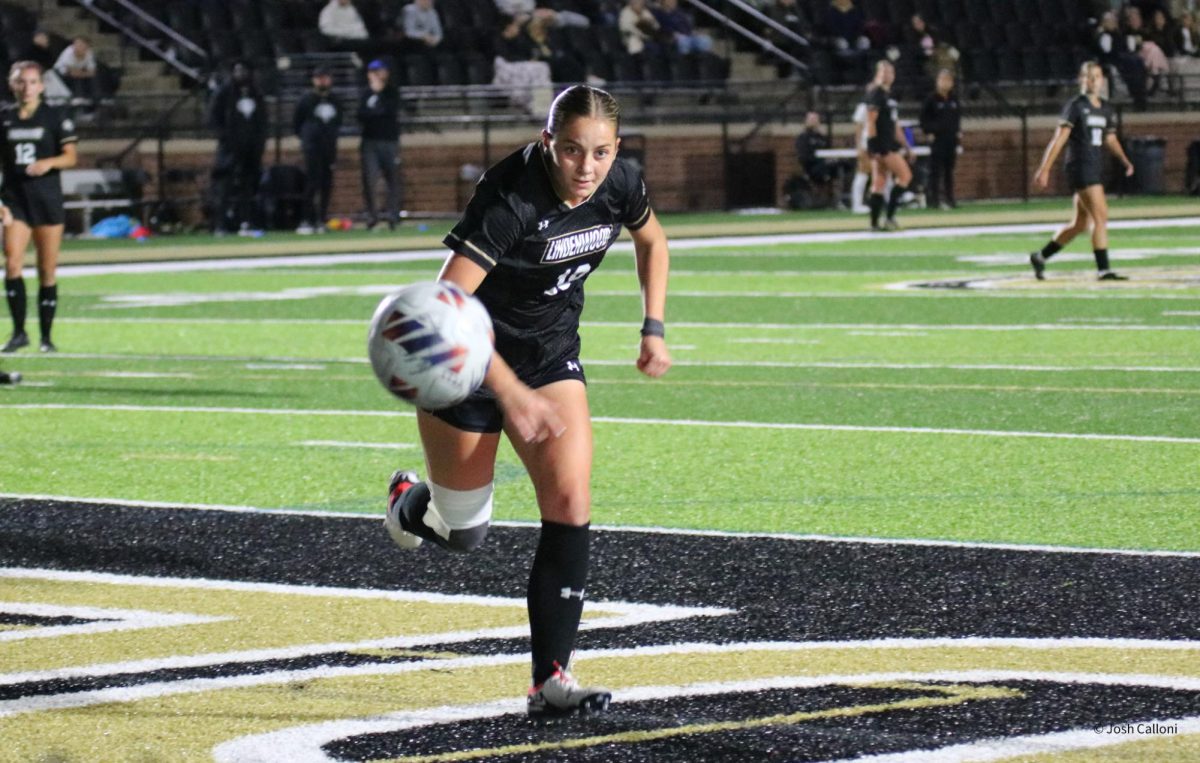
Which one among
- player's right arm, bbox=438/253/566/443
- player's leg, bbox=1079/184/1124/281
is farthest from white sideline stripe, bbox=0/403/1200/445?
player's leg, bbox=1079/184/1124/281

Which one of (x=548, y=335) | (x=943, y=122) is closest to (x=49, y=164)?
(x=548, y=335)

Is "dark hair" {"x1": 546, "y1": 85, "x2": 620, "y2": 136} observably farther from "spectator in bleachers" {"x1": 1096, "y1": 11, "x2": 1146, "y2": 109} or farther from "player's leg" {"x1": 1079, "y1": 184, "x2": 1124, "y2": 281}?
"spectator in bleachers" {"x1": 1096, "y1": 11, "x2": 1146, "y2": 109}

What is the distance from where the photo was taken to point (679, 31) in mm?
37812

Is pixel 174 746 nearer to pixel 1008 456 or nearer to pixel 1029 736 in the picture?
pixel 1029 736

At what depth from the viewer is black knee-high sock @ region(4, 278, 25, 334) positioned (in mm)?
16391

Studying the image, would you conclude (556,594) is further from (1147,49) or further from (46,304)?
(1147,49)

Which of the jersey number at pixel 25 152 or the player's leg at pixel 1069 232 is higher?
the jersey number at pixel 25 152

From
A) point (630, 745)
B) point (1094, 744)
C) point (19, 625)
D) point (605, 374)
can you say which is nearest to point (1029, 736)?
point (1094, 744)

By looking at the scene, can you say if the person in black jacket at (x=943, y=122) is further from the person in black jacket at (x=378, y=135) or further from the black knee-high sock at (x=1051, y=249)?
the black knee-high sock at (x=1051, y=249)

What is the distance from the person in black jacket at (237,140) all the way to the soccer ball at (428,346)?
82.5 ft

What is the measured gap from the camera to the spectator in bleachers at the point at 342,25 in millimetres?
33656

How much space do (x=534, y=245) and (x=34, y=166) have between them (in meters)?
10.5

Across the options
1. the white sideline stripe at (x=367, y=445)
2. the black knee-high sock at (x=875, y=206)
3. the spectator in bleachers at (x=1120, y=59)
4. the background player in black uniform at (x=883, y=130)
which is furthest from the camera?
the spectator in bleachers at (x=1120, y=59)

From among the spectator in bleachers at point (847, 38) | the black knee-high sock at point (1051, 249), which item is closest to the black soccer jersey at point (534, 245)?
the black knee-high sock at point (1051, 249)
